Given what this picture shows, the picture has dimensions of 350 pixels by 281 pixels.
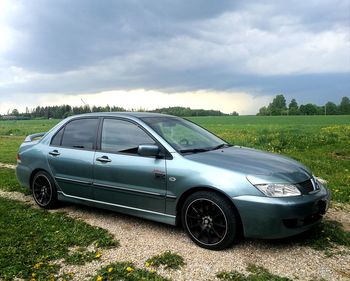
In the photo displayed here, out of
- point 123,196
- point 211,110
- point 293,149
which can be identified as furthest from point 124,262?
point 211,110

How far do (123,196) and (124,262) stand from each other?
1228mm

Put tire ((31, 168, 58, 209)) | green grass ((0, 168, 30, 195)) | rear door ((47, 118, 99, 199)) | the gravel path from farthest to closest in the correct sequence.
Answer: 1. green grass ((0, 168, 30, 195))
2. tire ((31, 168, 58, 209))
3. rear door ((47, 118, 99, 199))
4. the gravel path

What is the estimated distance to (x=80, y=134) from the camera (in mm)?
5957

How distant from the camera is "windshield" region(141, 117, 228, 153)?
503 centimetres

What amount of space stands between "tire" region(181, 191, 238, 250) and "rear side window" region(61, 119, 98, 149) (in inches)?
76.7

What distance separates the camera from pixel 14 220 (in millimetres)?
5648

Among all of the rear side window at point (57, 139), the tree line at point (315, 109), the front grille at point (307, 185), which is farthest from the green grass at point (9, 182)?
the tree line at point (315, 109)

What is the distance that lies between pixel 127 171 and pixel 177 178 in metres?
0.80

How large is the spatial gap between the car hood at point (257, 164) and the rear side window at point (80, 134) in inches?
69.5

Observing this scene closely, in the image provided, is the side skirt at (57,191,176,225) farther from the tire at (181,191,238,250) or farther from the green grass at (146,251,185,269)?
the green grass at (146,251,185,269)

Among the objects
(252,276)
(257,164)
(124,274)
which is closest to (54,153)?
(124,274)

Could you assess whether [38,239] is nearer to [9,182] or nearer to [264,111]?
[9,182]

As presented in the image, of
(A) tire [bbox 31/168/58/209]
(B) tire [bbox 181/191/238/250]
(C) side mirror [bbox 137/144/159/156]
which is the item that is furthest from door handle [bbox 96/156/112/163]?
(B) tire [bbox 181/191/238/250]

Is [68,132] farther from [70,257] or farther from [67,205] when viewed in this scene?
[70,257]
